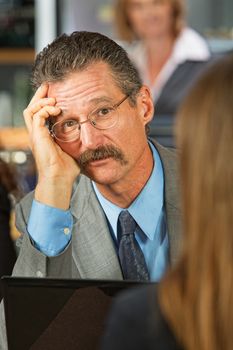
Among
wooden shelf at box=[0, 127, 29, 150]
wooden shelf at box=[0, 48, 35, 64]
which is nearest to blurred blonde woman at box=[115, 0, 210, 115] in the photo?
wooden shelf at box=[0, 127, 29, 150]

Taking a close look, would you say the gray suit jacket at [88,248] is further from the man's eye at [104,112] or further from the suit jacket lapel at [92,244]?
the man's eye at [104,112]

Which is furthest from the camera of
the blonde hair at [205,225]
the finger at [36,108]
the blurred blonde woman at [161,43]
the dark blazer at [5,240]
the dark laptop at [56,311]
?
the blurred blonde woman at [161,43]

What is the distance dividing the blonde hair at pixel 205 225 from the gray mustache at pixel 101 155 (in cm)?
89

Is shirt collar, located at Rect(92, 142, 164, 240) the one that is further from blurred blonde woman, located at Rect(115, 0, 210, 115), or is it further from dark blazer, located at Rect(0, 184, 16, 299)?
blurred blonde woman, located at Rect(115, 0, 210, 115)

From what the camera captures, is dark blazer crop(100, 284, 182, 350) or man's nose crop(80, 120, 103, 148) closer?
dark blazer crop(100, 284, 182, 350)

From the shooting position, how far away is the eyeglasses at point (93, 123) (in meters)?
2.08

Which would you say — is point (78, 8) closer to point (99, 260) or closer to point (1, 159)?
point (1, 159)

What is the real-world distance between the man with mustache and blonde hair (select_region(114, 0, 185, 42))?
→ 9.12 feet

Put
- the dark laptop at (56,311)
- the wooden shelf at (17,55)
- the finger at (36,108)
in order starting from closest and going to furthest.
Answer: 1. the dark laptop at (56,311)
2. the finger at (36,108)
3. the wooden shelf at (17,55)

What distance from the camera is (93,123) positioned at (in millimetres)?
2080

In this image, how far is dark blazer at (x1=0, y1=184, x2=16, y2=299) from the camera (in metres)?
2.69

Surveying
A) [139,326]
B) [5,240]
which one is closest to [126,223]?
[5,240]

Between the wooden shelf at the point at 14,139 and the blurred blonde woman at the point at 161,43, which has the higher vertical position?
the blurred blonde woman at the point at 161,43

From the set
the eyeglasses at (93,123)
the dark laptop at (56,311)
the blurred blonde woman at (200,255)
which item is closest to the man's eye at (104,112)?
the eyeglasses at (93,123)
